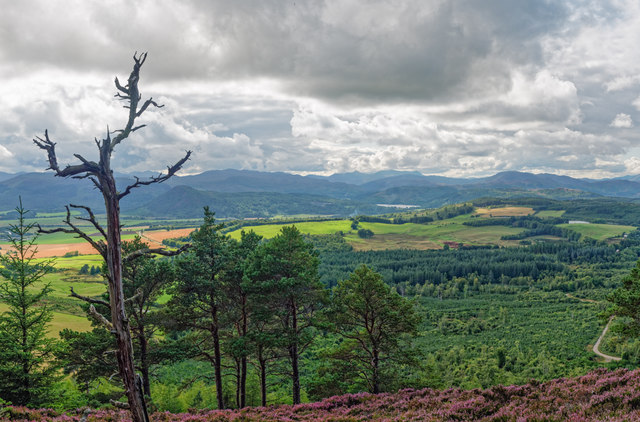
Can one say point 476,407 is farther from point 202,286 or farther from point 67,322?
point 67,322

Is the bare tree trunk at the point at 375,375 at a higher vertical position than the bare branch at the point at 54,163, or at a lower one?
lower

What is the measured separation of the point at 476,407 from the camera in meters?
13.6

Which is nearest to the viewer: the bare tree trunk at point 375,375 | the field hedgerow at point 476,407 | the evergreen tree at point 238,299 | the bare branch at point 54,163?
the bare branch at point 54,163

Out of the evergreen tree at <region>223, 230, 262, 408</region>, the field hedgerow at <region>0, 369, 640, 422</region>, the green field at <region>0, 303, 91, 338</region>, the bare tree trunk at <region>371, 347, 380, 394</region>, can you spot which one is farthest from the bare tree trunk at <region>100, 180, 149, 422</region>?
the green field at <region>0, 303, 91, 338</region>

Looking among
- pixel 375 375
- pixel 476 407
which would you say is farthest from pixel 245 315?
pixel 476 407

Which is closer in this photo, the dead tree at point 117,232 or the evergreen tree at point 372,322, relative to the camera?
the dead tree at point 117,232

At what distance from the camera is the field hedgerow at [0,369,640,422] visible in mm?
11062

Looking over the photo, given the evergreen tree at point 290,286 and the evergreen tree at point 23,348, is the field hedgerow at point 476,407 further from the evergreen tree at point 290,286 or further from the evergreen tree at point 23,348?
the evergreen tree at point 23,348

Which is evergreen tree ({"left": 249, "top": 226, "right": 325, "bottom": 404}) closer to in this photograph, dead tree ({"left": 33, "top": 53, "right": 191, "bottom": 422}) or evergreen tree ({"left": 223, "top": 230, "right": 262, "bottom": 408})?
evergreen tree ({"left": 223, "top": 230, "right": 262, "bottom": 408})

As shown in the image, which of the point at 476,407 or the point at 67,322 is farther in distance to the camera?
the point at 67,322

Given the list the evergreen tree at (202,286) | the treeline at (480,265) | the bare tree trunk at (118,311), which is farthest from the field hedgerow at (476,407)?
the treeline at (480,265)

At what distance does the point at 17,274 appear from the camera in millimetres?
21344

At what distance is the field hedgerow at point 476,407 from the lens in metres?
11.1

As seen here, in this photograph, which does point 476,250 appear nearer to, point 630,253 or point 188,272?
point 630,253
